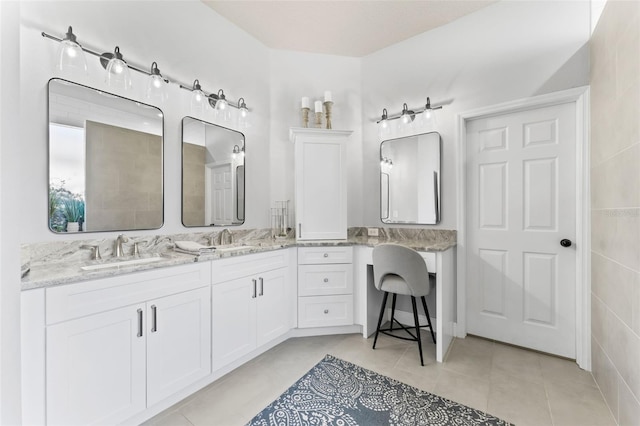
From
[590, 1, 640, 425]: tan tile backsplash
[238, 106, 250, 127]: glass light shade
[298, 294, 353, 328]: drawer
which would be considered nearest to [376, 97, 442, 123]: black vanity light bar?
[590, 1, 640, 425]: tan tile backsplash

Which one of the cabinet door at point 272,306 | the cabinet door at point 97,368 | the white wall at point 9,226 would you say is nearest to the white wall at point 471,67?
the cabinet door at point 272,306

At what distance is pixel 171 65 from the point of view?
2.29 meters

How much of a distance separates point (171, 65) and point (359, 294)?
2515mm

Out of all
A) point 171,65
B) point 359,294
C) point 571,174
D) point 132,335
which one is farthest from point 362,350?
point 171,65

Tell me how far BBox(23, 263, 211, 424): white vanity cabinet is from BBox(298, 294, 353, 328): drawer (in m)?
0.94

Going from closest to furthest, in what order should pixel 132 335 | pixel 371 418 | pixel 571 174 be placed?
1. pixel 132 335
2. pixel 371 418
3. pixel 571 174

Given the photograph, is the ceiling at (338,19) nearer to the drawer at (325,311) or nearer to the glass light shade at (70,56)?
the glass light shade at (70,56)

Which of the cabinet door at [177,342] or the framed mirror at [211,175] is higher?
the framed mirror at [211,175]

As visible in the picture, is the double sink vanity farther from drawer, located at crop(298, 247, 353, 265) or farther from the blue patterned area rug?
the blue patterned area rug

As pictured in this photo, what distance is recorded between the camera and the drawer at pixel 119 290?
4.19 feet

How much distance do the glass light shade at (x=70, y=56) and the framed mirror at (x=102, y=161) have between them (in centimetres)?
10

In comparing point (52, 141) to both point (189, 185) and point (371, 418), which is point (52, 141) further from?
point (371, 418)

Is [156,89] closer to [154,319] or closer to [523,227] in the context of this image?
[154,319]

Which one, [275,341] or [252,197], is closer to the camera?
[275,341]
